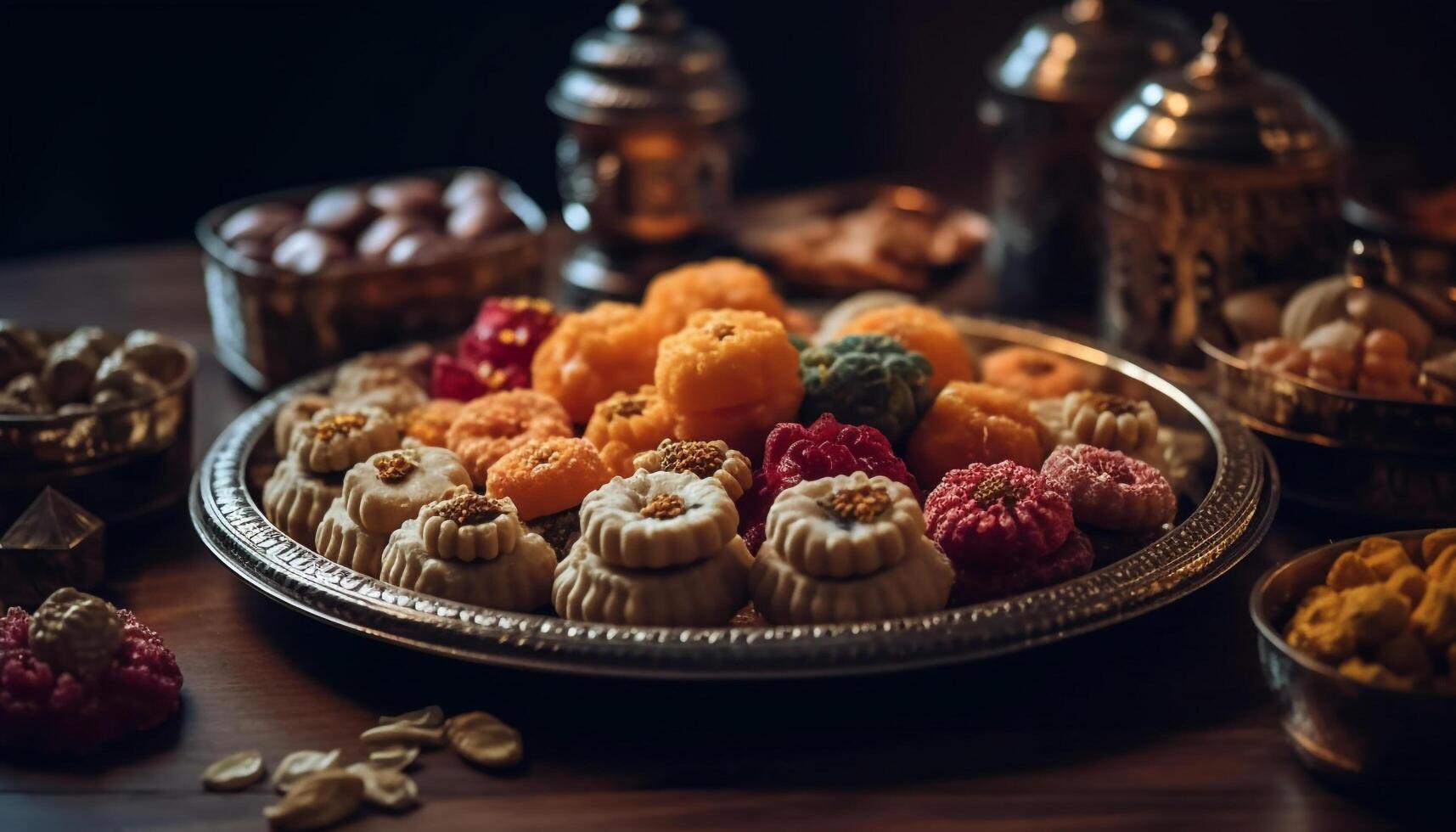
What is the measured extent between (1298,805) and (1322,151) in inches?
31.6

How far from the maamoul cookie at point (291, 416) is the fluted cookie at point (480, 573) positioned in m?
0.30

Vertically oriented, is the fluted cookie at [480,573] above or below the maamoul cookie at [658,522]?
below

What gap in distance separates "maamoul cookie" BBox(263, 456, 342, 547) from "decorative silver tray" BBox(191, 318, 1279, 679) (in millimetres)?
22

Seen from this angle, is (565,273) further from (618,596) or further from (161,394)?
(618,596)

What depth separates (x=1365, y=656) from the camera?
0.92m

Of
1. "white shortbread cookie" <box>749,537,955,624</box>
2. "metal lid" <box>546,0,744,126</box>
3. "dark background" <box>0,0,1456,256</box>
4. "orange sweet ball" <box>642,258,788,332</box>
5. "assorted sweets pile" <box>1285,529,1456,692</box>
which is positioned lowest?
"dark background" <box>0,0,1456,256</box>

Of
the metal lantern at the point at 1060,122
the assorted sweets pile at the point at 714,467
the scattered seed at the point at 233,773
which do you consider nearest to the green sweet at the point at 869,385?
the assorted sweets pile at the point at 714,467

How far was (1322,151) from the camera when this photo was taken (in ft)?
4.88

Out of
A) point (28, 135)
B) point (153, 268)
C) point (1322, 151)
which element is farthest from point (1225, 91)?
point (28, 135)

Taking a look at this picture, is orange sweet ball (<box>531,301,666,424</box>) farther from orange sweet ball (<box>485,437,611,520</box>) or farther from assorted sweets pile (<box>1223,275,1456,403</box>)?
assorted sweets pile (<box>1223,275,1456,403</box>)

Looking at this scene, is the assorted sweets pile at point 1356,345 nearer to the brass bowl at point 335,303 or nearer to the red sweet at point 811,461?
the red sweet at point 811,461

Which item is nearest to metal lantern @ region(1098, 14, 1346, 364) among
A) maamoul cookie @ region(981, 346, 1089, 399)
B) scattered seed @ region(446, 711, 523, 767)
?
maamoul cookie @ region(981, 346, 1089, 399)

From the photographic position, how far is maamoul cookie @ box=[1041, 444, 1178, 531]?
111cm

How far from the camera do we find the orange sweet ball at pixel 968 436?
3.90ft
